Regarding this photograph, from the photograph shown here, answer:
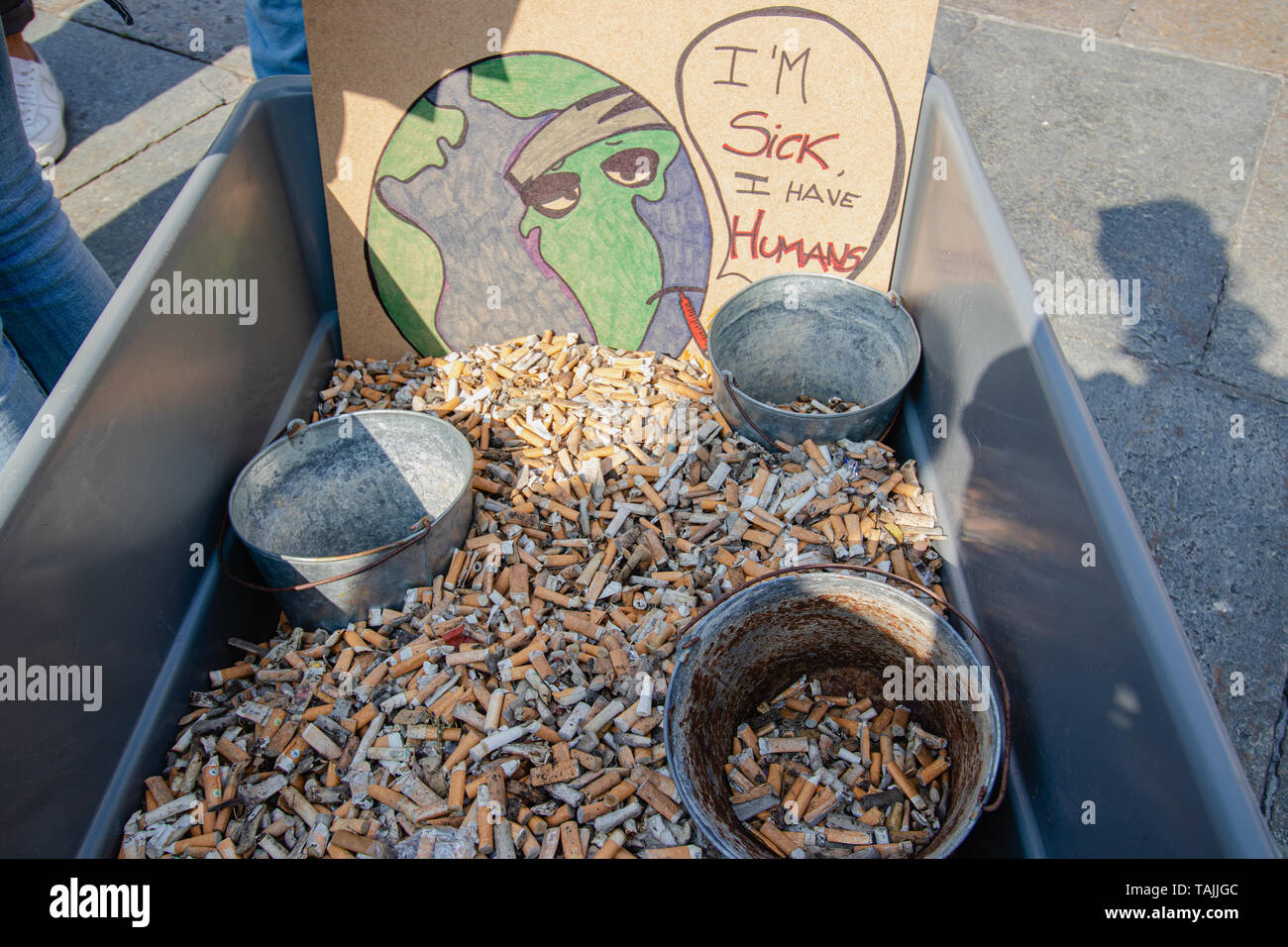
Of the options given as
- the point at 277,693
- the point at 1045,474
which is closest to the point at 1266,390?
the point at 1045,474

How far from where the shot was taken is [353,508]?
279 centimetres

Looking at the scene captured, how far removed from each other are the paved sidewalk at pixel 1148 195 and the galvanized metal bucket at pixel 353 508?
1.92 m

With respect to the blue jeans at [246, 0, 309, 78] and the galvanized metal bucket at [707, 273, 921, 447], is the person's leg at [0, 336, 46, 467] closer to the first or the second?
the blue jeans at [246, 0, 309, 78]

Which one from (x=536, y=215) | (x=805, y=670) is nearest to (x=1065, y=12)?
(x=536, y=215)

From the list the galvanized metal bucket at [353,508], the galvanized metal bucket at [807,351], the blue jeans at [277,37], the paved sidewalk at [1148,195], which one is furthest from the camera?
the blue jeans at [277,37]

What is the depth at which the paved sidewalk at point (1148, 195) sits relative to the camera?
9.52ft

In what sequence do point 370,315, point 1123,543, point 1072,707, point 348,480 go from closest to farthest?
point 1123,543
point 1072,707
point 348,480
point 370,315

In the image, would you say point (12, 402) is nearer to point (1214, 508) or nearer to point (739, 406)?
point (739, 406)

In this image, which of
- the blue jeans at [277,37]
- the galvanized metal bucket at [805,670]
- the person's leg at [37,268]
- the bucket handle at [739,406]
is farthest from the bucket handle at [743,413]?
the person's leg at [37,268]

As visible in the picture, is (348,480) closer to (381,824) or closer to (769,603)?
(381,824)

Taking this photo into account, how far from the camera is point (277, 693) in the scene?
226 cm

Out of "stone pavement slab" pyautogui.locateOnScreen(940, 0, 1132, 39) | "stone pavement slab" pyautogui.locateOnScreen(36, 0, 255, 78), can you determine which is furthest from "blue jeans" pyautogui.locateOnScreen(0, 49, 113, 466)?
"stone pavement slab" pyautogui.locateOnScreen(940, 0, 1132, 39)

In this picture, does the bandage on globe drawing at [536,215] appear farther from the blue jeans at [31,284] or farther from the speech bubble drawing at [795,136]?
the blue jeans at [31,284]
